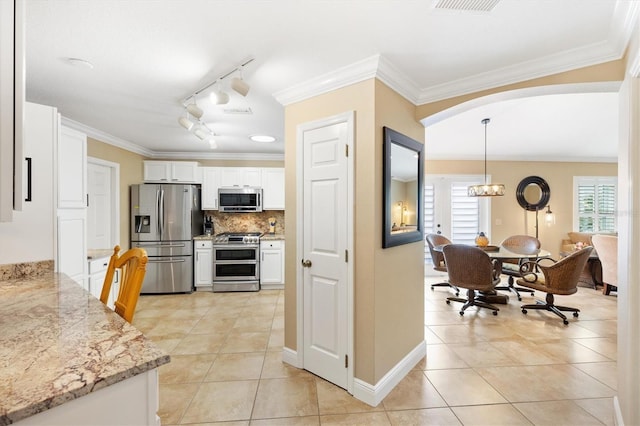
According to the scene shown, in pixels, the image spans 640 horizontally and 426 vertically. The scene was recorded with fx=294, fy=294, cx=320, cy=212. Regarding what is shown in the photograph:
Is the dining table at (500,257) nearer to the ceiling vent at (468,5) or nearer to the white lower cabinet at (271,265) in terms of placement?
the white lower cabinet at (271,265)

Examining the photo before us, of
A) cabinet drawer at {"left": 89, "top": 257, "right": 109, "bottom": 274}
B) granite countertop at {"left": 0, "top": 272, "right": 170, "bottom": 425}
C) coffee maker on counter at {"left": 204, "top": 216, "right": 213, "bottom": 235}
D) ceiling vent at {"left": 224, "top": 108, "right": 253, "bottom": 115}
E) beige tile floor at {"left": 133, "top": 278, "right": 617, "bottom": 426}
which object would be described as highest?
ceiling vent at {"left": 224, "top": 108, "right": 253, "bottom": 115}

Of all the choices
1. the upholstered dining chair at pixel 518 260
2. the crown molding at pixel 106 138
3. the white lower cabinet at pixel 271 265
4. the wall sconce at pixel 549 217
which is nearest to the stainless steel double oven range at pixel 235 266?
the white lower cabinet at pixel 271 265

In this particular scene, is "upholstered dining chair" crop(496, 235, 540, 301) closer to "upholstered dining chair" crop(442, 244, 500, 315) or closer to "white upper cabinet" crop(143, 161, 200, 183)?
"upholstered dining chair" crop(442, 244, 500, 315)

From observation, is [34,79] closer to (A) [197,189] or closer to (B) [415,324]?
(A) [197,189]

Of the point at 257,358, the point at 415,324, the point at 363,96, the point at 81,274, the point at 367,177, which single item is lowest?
the point at 257,358

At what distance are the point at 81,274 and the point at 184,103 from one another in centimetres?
185

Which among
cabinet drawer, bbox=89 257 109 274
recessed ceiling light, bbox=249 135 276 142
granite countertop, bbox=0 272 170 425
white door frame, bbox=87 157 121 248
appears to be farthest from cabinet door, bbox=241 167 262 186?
granite countertop, bbox=0 272 170 425

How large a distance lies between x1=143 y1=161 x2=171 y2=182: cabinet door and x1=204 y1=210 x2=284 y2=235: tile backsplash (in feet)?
3.26

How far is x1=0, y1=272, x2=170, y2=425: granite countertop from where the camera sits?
698 mm

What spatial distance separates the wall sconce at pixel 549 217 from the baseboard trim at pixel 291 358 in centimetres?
592

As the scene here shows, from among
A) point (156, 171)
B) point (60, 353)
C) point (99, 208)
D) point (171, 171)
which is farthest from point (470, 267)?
point (99, 208)

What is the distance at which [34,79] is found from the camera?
7.72 ft

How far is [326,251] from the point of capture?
2.30 meters

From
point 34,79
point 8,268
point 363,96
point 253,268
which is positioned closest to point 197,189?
point 253,268
